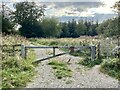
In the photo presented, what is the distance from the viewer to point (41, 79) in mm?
6945

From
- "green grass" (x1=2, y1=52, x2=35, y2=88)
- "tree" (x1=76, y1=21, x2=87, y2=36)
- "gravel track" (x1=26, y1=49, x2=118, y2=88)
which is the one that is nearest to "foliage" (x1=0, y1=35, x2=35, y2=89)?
"green grass" (x1=2, y1=52, x2=35, y2=88)

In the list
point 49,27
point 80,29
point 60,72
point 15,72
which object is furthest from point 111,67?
point 80,29

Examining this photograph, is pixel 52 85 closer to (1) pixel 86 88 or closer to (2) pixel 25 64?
(1) pixel 86 88

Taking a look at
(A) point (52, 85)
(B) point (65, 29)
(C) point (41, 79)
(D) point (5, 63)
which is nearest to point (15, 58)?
(D) point (5, 63)

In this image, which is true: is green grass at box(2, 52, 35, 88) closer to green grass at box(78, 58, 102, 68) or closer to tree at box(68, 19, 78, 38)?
green grass at box(78, 58, 102, 68)

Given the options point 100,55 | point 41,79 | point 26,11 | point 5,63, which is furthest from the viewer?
point 26,11

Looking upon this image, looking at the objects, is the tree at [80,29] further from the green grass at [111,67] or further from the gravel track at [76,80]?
the gravel track at [76,80]

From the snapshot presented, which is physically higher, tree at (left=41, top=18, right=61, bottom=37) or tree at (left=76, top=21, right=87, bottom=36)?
tree at (left=41, top=18, right=61, bottom=37)

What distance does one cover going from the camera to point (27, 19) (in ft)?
Result: 94.2

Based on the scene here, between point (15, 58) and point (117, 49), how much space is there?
3681mm

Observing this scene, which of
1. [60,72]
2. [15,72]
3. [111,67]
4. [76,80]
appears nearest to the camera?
[76,80]

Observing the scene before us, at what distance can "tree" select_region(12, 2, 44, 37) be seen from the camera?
91.6 feet

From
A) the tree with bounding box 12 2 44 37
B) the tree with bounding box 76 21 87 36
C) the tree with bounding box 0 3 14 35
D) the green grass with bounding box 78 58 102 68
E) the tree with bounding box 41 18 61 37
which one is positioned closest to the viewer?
the green grass with bounding box 78 58 102 68

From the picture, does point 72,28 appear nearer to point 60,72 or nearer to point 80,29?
point 80,29
